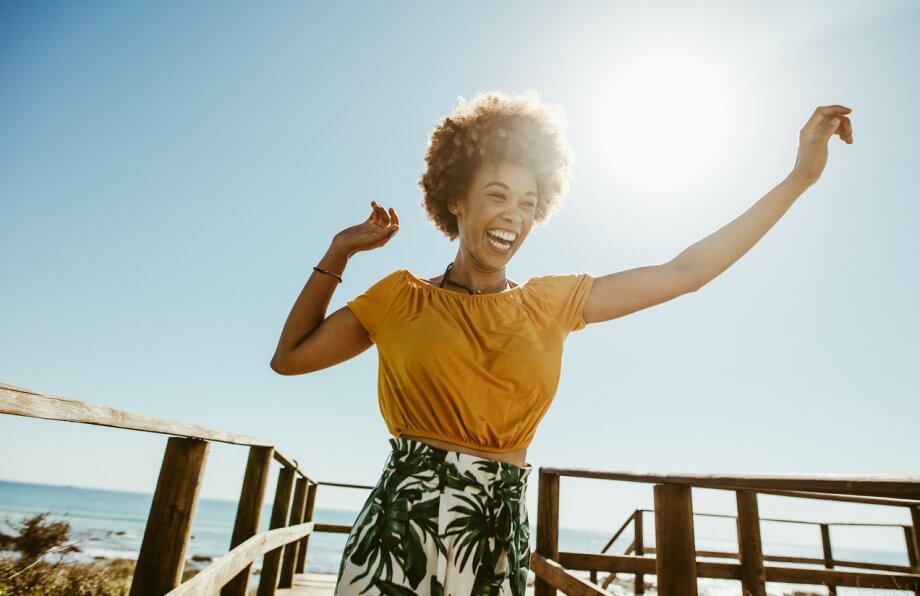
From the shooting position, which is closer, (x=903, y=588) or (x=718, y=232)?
(x=718, y=232)

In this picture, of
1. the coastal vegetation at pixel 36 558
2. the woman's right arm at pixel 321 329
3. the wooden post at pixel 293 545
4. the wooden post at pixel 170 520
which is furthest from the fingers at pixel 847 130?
the wooden post at pixel 293 545

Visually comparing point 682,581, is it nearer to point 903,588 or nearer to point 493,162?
point 493,162

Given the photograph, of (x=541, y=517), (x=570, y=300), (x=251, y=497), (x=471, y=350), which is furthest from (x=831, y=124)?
(x=251, y=497)

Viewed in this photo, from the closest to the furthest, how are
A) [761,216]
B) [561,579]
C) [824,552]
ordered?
[761,216] < [561,579] < [824,552]

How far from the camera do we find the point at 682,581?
154 cm

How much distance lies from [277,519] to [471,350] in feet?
11.3

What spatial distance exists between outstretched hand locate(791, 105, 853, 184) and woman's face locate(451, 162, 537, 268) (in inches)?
25.1

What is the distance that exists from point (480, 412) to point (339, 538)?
59.8 meters

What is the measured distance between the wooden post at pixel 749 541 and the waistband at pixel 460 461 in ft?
7.37

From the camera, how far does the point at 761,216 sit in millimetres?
1203

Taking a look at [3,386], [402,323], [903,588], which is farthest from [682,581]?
[903,588]

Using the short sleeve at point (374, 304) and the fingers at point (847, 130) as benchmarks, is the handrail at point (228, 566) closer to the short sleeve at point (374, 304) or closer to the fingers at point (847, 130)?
the short sleeve at point (374, 304)

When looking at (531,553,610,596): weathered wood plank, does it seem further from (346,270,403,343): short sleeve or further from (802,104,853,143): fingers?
(802,104,853,143): fingers

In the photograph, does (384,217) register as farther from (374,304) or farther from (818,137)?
(818,137)
